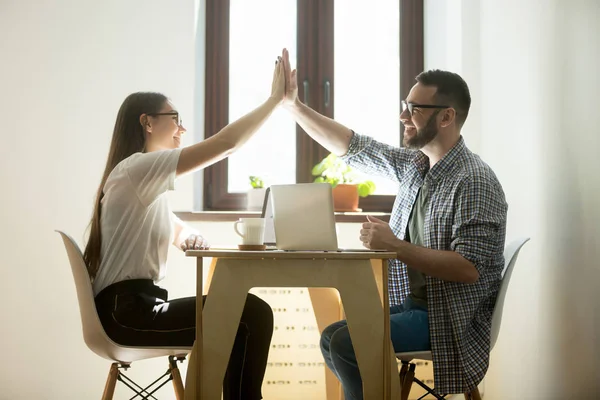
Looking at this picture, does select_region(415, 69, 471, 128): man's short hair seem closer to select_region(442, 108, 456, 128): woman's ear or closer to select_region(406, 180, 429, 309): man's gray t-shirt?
select_region(442, 108, 456, 128): woman's ear

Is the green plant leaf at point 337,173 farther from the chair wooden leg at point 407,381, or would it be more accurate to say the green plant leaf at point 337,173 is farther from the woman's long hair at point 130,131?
the chair wooden leg at point 407,381

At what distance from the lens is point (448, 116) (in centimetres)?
210

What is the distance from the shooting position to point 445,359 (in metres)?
1.74

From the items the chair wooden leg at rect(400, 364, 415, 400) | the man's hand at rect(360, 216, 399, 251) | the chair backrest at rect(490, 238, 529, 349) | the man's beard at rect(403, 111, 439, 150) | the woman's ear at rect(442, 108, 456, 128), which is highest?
the woman's ear at rect(442, 108, 456, 128)

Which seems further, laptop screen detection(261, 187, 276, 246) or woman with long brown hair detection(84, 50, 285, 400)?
laptop screen detection(261, 187, 276, 246)

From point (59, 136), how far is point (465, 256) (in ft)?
6.54

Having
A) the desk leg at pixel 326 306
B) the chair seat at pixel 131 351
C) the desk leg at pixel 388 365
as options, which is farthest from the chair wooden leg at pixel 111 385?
the desk leg at pixel 388 365

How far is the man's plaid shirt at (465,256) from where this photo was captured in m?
1.74

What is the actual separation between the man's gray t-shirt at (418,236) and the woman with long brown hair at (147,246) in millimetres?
494

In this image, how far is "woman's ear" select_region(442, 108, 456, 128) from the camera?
82.5 inches

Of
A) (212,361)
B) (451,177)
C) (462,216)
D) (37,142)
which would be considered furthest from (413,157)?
(37,142)

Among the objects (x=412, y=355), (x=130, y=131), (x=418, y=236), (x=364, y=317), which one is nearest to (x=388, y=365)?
(x=364, y=317)

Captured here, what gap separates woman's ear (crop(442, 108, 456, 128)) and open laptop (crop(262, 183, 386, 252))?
699 mm

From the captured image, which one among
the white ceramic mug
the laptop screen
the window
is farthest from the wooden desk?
the window
